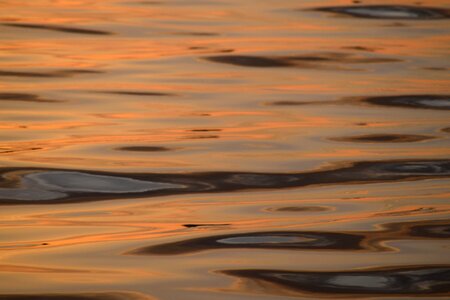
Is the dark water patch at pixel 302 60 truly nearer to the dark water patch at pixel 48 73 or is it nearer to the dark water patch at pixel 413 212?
the dark water patch at pixel 48 73

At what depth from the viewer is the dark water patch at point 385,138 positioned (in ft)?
8.07

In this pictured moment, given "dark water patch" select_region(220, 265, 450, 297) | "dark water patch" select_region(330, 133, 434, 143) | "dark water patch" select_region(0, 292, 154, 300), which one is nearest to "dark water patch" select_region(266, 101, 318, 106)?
"dark water patch" select_region(330, 133, 434, 143)

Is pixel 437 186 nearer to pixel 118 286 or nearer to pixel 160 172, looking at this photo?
pixel 160 172

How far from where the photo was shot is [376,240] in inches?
71.3

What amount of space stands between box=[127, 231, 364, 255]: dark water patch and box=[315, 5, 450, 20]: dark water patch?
2.18 metres

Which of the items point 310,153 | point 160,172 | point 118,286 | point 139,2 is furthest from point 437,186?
point 139,2

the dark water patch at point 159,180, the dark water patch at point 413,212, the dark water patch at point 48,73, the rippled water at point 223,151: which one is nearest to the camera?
the rippled water at point 223,151

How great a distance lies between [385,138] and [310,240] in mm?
733

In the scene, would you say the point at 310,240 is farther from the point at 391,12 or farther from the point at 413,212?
the point at 391,12

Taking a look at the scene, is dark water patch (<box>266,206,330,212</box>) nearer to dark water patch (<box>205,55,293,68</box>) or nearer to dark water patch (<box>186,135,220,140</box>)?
dark water patch (<box>186,135,220,140</box>)

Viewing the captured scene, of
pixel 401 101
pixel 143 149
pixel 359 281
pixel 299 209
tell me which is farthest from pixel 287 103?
pixel 359 281

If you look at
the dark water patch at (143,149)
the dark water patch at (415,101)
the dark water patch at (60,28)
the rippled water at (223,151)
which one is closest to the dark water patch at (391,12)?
the rippled water at (223,151)

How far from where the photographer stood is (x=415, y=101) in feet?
9.32

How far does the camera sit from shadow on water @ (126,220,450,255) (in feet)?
5.77
